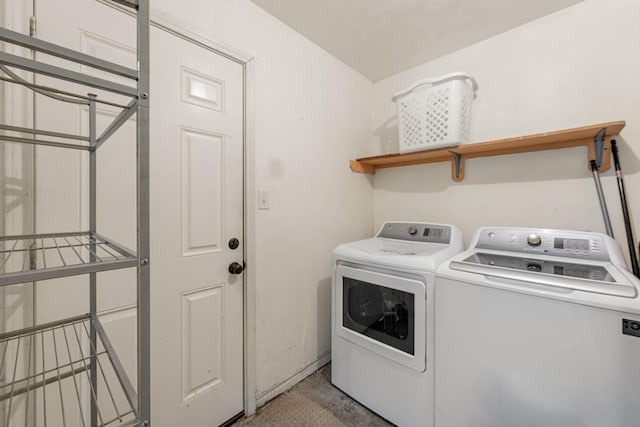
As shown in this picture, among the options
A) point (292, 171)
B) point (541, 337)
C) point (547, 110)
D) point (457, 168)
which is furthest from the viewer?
point (457, 168)

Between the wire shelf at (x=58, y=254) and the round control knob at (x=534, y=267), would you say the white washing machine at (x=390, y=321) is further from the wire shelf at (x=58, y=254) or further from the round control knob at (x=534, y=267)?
the wire shelf at (x=58, y=254)

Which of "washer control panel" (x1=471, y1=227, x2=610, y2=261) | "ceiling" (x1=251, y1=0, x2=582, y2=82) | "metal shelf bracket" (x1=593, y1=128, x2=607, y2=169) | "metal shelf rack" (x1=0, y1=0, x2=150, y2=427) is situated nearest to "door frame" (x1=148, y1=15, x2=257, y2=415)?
"ceiling" (x1=251, y1=0, x2=582, y2=82)

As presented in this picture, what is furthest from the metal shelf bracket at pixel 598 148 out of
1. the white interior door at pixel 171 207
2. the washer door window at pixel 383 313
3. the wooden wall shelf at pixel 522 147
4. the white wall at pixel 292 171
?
the white interior door at pixel 171 207

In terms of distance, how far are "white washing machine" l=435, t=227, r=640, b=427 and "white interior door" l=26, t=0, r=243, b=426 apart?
1.16m

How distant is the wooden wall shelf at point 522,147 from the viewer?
1.42 metres

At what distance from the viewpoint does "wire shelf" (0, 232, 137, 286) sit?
59cm

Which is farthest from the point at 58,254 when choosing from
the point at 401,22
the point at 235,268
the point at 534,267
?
the point at 401,22

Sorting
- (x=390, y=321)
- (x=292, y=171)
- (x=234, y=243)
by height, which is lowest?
(x=390, y=321)

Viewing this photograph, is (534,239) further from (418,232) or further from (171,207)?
(171,207)

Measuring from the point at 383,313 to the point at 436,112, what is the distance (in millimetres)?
1308

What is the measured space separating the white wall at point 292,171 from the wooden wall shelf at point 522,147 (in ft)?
1.36

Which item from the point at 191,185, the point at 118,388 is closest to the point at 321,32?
the point at 191,185

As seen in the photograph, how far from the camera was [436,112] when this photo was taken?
1.74m

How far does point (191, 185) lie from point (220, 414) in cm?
126
